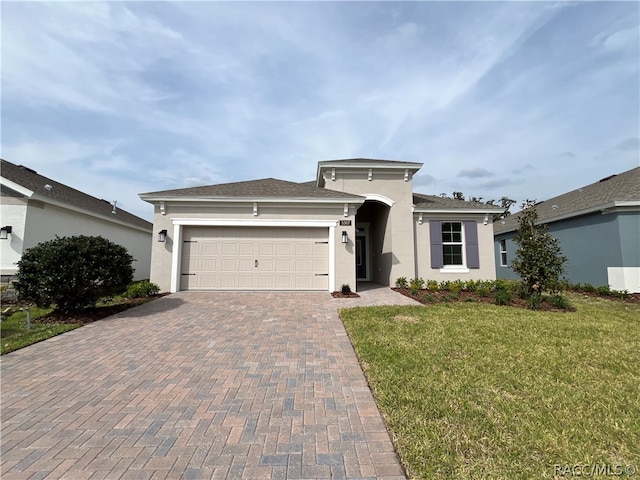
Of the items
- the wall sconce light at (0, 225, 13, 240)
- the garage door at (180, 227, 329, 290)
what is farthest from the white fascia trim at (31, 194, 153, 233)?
Result: the garage door at (180, 227, 329, 290)

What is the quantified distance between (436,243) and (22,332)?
1266cm

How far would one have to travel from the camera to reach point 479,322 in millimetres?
6020

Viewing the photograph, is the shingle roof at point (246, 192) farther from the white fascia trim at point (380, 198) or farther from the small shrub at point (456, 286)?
the small shrub at point (456, 286)

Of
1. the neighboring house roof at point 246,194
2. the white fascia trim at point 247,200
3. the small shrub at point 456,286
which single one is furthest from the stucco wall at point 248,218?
the small shrub at point 456,286

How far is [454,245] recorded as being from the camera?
1223 centimetres

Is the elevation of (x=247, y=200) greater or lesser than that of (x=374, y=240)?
greater

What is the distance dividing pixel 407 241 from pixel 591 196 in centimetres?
921

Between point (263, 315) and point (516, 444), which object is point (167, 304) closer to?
point (263, 315)

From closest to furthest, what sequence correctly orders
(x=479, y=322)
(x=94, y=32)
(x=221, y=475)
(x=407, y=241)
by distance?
(x=221, y=475)
(x=479, y=322)
(x=94, y=32)
(x=407, y=241)

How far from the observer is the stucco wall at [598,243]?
1041cm

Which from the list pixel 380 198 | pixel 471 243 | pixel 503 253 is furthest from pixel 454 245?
pixel 503 253

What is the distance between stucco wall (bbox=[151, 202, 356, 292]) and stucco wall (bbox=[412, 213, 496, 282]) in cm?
355

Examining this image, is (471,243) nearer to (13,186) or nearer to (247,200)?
(247,200)

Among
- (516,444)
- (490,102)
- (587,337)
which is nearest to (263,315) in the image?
(516,444)
